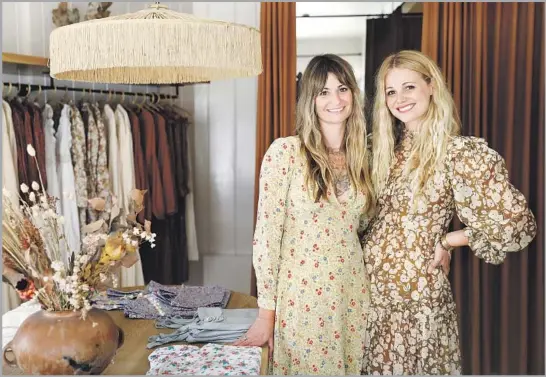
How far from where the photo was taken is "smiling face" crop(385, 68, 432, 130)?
2203 millimetres

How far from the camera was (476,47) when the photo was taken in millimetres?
3088

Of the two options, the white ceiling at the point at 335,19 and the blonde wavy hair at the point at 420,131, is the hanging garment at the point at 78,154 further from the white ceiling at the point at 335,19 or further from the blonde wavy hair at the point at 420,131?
the blonde wavy hair at the point at 420,131

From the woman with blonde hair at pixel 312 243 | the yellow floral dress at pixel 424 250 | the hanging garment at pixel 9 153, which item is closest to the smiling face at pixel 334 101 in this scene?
the woman with blonde hair at pixel 312 243

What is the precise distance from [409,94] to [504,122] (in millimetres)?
1170

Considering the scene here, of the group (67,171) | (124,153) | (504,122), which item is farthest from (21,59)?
(504,122)

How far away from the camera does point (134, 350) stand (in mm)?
1837

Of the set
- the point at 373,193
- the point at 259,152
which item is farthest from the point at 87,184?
the point at 373,193

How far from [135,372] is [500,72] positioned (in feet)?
7.93

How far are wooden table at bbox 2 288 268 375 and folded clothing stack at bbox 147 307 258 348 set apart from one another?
1.4 inches

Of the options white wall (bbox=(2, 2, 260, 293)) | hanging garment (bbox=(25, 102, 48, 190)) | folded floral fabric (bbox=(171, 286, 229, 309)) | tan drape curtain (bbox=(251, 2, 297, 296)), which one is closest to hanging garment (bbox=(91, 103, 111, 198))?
hanging garment (bbox=(25, 102, 48, 190))

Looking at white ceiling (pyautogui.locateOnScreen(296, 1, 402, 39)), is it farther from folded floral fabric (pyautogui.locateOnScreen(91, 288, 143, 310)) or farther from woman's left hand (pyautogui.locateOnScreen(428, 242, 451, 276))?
folded floral fabric (pyautogui.locateOnScreen(91, 288, 143, 310))

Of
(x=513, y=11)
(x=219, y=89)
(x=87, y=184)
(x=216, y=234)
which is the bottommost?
(x=216, y=234)

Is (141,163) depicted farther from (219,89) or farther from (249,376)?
(249,376)

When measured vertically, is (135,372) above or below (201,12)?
below
